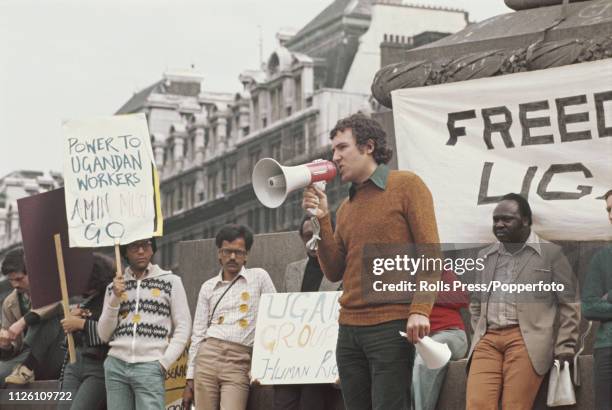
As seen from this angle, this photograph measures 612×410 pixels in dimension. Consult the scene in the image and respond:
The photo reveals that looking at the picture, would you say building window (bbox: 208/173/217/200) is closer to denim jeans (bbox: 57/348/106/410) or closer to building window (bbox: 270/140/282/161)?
building window (bbox: 270/140/282/161)

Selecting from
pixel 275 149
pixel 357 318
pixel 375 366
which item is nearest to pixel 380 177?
pixel 357 318

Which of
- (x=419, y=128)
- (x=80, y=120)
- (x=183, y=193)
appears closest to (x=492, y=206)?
(x=419, y=128)

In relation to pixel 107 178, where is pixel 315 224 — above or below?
below

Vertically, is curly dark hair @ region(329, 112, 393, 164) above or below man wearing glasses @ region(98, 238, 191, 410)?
above

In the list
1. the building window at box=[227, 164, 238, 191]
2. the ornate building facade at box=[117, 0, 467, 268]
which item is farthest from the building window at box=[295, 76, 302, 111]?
the building window at box=[227, 164, 238, 191]

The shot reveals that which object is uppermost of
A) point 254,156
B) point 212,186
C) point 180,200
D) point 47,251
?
point 254,156

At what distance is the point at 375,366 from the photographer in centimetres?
744

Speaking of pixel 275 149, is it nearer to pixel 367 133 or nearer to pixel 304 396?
pixel 304 396

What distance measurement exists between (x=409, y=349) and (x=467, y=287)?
1313mm

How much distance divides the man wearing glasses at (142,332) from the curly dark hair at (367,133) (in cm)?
300

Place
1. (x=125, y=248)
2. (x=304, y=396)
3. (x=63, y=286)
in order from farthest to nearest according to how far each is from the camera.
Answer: (x=63, y=286) < (x=125, y=248) < (x=304, y=396)

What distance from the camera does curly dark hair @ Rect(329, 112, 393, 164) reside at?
7680 mm

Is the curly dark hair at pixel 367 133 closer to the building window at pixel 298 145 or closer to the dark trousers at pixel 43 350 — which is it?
the dark trousers at pixel 43 350

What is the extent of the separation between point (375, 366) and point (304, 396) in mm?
2602
